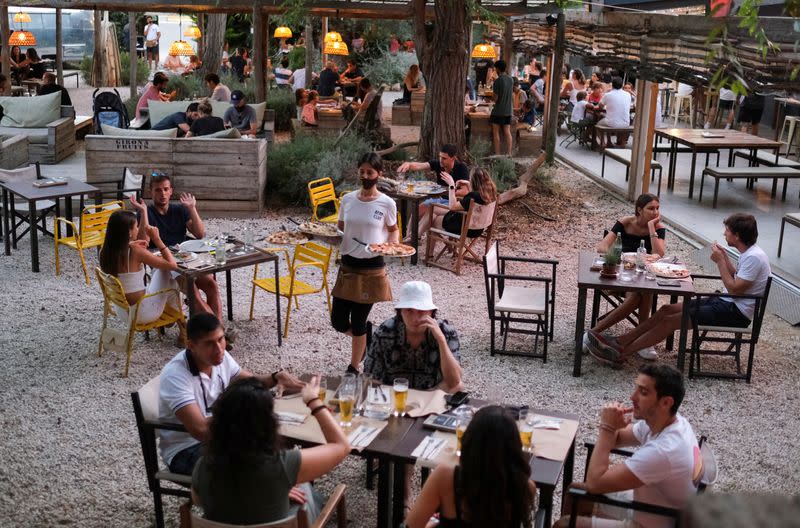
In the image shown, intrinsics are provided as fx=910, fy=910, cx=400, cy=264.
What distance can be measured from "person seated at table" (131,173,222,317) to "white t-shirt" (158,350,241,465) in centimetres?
285

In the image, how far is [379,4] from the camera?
51.6 feet

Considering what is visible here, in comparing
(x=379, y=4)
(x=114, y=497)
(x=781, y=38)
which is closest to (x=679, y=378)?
(x=114, y=497)

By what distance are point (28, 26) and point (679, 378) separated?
31.5 meters

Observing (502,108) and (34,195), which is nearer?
(34,195)

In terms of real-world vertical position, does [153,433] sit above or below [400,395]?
below

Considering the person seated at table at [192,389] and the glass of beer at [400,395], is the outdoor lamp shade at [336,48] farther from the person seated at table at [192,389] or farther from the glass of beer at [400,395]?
the glass of beer at [400,395]

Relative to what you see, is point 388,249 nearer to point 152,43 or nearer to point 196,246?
point 196,246

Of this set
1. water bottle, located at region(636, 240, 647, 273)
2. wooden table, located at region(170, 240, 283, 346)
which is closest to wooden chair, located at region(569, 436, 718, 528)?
water bottle, located at region(636, 240, 647, 273)

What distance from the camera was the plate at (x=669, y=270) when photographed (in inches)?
277

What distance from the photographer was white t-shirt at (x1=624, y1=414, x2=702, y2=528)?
3932 millimetres

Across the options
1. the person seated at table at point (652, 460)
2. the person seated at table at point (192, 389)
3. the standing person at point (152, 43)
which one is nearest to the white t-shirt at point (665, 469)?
the person seated at table at point (652, 460)

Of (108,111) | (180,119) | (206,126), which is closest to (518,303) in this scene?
(206,126)

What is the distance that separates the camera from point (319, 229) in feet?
28.3

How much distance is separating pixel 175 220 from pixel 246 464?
4.52m
